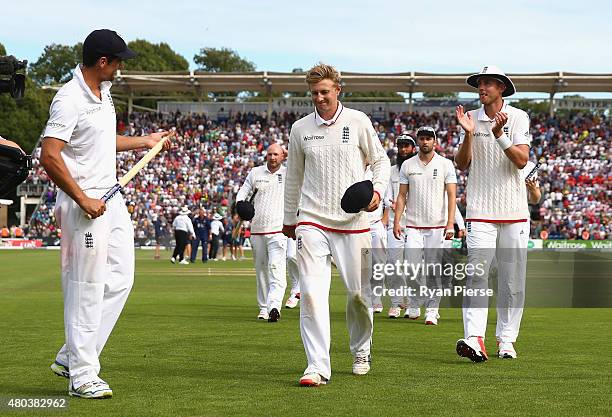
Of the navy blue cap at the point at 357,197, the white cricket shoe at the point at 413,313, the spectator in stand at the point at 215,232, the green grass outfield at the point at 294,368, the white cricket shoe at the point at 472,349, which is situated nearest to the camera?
the green grass outfield at the point at 294,368

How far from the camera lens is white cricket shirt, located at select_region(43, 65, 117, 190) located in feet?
25.6

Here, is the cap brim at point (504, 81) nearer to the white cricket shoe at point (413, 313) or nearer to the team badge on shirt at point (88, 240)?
the team badge on shirt at point (88, 240)

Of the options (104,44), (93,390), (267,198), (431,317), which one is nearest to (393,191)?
(267,198)

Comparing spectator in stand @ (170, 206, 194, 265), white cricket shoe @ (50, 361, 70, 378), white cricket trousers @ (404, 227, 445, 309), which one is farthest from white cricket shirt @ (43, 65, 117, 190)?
spectator in stand @ (170, 206, 194, 265)

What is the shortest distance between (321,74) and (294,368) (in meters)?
2.77

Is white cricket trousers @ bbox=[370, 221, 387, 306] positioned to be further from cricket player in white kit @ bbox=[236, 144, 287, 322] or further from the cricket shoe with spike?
the cricket shoe with spike

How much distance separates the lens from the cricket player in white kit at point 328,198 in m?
9.11

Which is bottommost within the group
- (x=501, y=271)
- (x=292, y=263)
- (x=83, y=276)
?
(x=292, y=263)

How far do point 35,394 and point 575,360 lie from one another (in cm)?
536

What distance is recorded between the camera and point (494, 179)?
11.0 metres

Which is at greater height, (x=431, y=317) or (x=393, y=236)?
(x=393, y=236)

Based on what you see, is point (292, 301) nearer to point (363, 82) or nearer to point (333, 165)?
point (333, 165)

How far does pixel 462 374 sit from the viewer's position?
31.3 ft

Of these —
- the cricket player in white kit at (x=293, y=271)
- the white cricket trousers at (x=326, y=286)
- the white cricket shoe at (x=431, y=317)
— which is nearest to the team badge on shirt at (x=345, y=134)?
the white cricket trousers at (x=326, y=286)
